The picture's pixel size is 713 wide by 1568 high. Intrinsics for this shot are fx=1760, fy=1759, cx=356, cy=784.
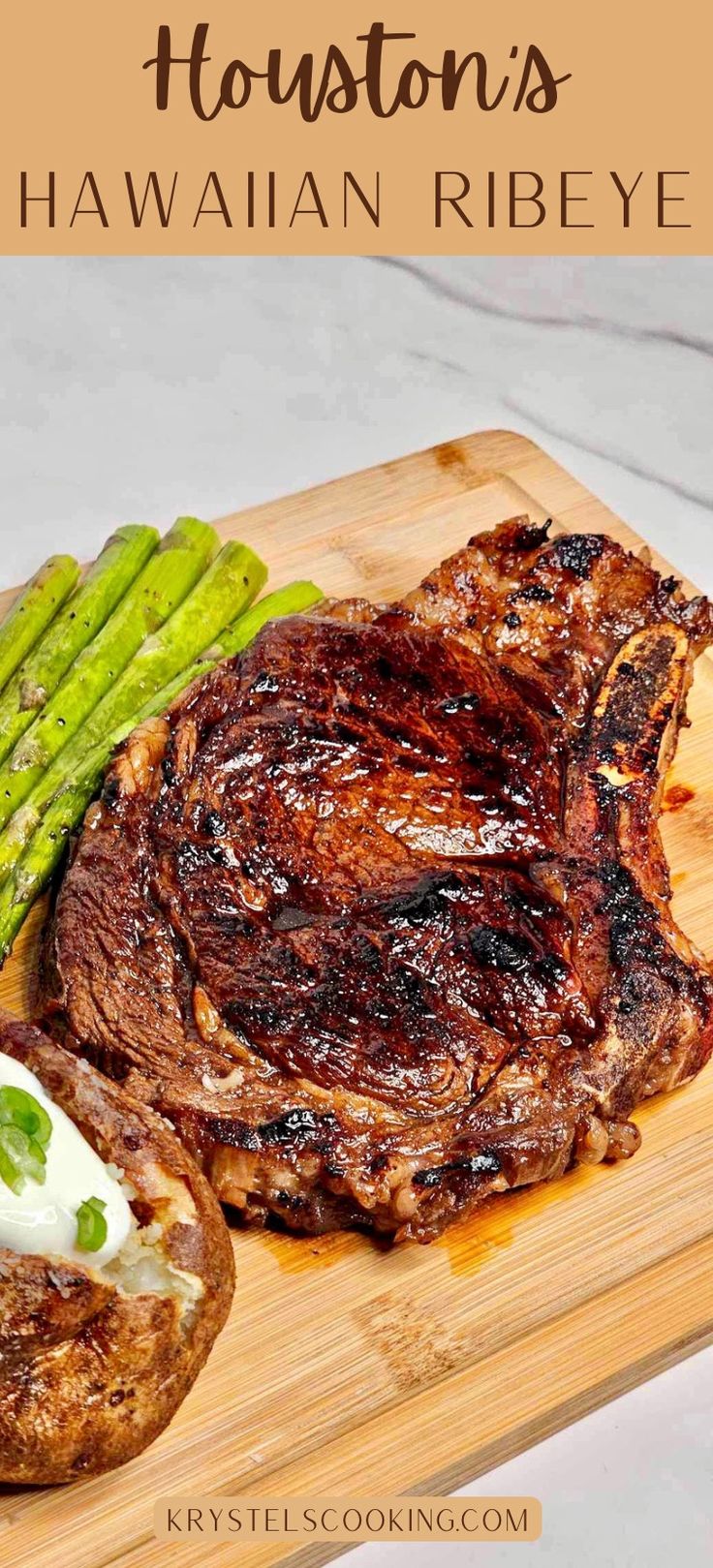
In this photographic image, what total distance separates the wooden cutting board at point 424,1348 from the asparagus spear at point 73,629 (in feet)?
7.67

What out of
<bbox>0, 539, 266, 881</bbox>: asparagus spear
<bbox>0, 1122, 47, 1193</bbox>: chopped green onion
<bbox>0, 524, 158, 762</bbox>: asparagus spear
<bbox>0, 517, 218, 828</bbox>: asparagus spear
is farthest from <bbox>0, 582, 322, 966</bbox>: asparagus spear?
<bbox>0, 1122, 47, 1193</bbox>: chopped green onion

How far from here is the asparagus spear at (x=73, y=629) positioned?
263 inches

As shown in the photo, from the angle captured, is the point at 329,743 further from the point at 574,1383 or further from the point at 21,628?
the point at 574,1383

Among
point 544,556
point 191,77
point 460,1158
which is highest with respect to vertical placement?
A: point 191,77

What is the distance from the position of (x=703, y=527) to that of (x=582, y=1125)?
13.9ft

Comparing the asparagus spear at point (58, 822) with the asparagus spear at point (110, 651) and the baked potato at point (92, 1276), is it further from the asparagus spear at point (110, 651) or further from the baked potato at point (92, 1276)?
the baked potato at point (92, 1276)

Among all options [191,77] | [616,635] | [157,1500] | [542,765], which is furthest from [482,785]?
[191,77]

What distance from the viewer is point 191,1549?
461 centimetres

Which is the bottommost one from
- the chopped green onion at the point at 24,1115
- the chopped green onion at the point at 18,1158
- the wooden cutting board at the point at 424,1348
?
the wooden cutting board at the point at 424,1348

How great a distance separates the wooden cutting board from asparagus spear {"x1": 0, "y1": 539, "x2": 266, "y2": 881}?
6.07 feet

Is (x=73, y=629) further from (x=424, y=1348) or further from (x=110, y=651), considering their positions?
(x=424, y=1348)

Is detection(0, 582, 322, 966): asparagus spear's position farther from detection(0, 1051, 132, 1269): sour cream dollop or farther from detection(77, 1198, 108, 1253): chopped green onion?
detection(77, 1198, 108, 1253): chopped green onion

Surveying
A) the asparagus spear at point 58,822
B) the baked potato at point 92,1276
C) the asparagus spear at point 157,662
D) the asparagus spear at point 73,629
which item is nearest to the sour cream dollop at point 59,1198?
the baked potato at point 92,1276

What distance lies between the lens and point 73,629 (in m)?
6.99
